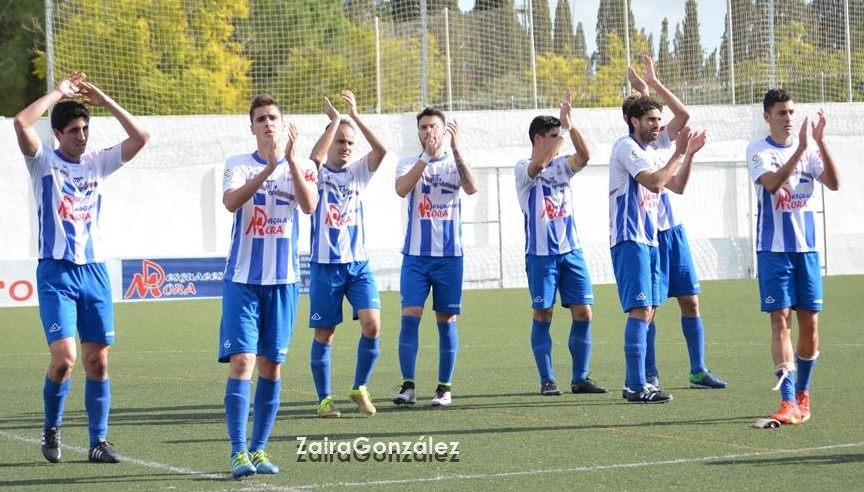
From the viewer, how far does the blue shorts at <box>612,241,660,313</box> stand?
34.6 feet

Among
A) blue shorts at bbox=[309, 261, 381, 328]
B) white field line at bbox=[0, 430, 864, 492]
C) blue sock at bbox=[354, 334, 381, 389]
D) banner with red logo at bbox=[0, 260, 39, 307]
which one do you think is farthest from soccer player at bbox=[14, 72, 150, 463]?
banner with red logo at bbox=[0, 260, 39, 307]

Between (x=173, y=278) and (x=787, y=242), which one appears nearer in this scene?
(x=787, y=242)

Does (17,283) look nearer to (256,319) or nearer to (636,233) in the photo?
(636,233)

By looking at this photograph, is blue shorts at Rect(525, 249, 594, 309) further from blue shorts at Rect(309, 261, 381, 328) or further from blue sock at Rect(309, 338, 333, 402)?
blue sock at Rect(309, 338, 333, 402)

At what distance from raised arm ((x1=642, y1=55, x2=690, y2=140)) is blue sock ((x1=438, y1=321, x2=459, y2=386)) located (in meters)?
2.58

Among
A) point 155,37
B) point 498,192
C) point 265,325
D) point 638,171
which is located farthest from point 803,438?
point 155,37

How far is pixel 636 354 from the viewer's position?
10430 mm

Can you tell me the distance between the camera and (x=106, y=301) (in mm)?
8266

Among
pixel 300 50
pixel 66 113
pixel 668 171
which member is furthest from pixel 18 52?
pixel 66 113

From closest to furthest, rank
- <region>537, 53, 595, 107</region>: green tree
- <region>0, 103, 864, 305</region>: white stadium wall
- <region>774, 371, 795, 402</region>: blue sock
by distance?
1. <region>774, 371, 795, 402</region>: blue sock
2. <region>0, 103, 864, 305</region>: white stadium wall
3. <region>537, 53, 595, 107</region>: green tree

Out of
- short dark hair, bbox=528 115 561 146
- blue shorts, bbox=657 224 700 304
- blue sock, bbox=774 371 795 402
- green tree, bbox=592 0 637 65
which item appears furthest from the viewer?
green tree, bbox=592 0 637 65

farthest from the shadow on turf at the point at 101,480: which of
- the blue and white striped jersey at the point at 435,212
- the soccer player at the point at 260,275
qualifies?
the blue and white striped jersey at the point at 435,212

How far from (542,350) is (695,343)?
1.43 metres

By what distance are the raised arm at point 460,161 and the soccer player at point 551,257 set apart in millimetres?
643
